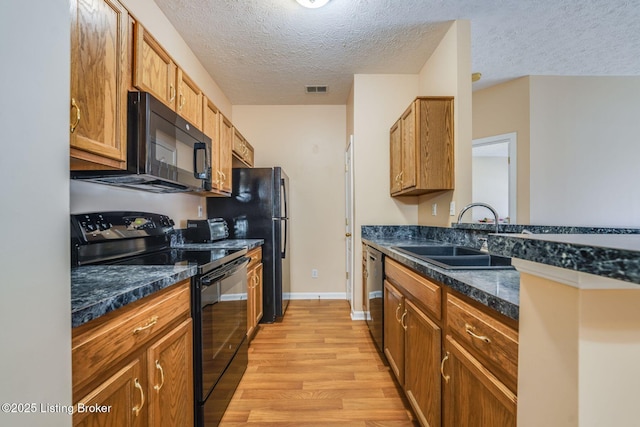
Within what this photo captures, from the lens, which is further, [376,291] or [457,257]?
[376,291]

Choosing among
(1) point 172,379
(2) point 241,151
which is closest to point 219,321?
(1) point 172,379

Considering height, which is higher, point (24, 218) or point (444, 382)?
point (24, 218)

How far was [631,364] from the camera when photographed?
43cm

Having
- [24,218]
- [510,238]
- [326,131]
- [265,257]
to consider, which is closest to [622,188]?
[326,131]

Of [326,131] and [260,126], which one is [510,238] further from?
[260,126]

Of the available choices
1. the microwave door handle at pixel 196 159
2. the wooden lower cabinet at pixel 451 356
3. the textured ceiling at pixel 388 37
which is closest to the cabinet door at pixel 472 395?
the wooden lower cabinet at pixel 451 356

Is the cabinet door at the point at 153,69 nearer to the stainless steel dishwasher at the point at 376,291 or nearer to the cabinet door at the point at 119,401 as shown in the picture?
the cabinet door at the point at 119,401

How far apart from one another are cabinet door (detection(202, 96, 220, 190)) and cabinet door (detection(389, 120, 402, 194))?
168cm

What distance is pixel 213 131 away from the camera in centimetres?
228

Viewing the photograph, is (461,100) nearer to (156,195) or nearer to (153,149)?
(153,149)

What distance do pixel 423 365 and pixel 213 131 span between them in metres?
2.28

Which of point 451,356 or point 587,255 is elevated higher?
point 587,255

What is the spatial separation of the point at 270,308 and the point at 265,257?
0.54 meters

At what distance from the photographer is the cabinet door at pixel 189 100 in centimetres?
176
